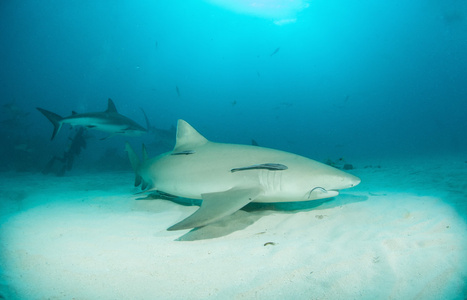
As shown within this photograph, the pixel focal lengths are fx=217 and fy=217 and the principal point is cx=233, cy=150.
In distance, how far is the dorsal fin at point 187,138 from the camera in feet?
13.8

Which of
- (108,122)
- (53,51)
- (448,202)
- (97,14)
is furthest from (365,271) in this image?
(53,51)

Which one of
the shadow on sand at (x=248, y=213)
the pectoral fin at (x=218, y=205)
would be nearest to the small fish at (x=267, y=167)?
the pectoral fin at (x=218, y=205)

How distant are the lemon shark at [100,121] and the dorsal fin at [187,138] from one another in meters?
4.90

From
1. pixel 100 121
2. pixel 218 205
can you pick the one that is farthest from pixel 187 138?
pixel 100 121

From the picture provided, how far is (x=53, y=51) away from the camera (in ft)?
327

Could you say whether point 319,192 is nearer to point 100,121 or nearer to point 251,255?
point 251,255

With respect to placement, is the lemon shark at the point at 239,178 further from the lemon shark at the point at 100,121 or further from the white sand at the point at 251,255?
the lemon shark at the point at 100,121

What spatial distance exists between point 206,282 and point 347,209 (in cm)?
259

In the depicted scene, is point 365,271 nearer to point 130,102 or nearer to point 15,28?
point 15,28

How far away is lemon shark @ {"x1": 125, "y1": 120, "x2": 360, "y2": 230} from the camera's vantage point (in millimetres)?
2737

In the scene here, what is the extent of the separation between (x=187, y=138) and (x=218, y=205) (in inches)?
81.3

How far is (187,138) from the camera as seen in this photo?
430 cm

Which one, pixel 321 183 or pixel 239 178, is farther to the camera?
pixel 239 178

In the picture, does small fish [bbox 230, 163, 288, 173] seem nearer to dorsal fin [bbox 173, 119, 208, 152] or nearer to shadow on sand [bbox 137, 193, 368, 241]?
shadow on sand [bbox 137, 193, 368, 241]
